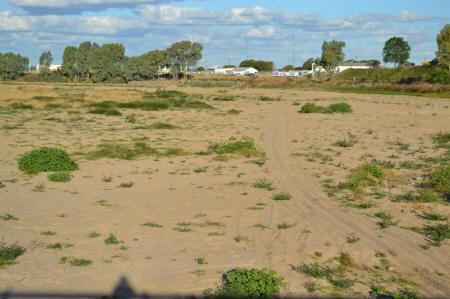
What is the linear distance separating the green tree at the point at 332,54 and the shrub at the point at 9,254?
106545mm

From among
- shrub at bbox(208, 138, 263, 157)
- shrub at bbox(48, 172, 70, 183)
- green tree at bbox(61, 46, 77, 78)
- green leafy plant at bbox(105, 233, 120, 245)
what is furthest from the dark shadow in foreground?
green tree at bbox(61, 46, 77, 78)

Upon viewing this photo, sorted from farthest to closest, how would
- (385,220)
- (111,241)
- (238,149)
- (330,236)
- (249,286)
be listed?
1. (238,149)
2. (385,220)
3. (330,236)
4. (111,241)
5. (249,286)

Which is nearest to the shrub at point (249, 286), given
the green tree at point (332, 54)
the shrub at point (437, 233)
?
the shrub at point (437, 233)

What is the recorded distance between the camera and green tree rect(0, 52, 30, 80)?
119 metres

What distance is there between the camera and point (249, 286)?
6.24 meters

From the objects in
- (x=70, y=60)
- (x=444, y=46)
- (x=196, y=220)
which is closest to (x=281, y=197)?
(x=196, y=220)

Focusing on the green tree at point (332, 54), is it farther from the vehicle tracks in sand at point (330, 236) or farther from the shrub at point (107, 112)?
the vehicle tracks in sand at point (330, 236)

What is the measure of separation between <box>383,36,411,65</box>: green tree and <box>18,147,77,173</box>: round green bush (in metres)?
106

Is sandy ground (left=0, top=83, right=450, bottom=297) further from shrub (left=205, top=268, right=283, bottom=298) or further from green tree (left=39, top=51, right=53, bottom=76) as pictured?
green tree (left=39, top=51, right=53, bottom=76)

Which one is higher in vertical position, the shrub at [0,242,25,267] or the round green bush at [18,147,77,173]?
the round green bush at [18,147,77,173]

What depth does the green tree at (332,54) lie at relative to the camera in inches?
4272

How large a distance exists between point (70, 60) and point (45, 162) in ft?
369

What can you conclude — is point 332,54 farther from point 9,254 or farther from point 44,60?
point 9,254

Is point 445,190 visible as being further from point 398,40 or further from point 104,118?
point 398,40
